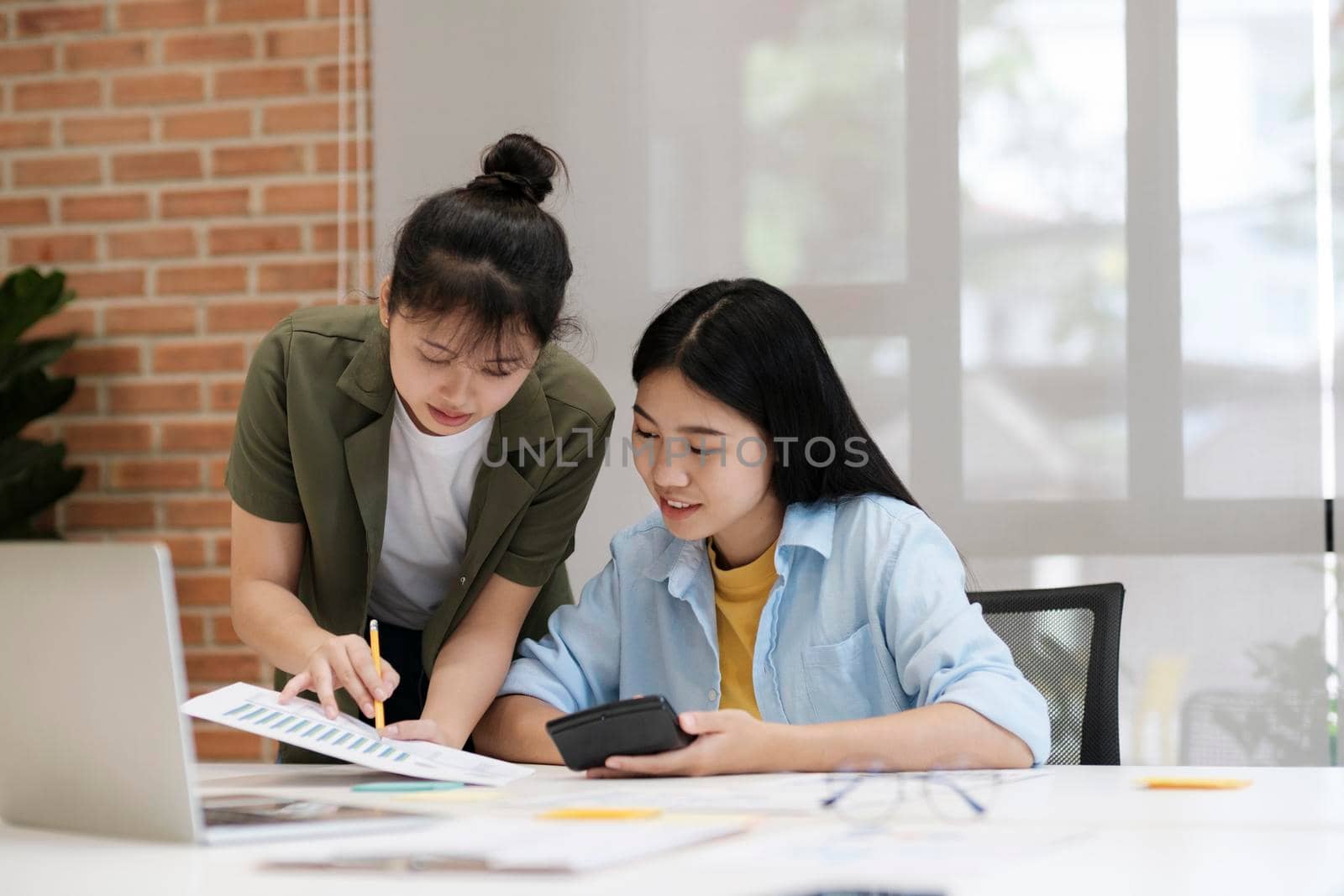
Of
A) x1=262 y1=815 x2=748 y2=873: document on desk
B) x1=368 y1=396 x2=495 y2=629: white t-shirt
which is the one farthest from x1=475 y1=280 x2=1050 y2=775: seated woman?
x1=262 y1=815 x2=748 y2=873: document on desk

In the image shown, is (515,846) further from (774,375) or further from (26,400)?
(26,400)

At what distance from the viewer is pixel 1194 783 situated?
1174 millimetres

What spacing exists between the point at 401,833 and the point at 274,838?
8cm


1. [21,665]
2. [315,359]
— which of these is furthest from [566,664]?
[21,665]

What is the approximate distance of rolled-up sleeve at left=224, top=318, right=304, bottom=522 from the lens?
63.9 inches

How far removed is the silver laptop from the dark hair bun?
76cm

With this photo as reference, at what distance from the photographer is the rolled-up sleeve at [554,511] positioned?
65.5 inches

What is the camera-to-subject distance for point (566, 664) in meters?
1.63

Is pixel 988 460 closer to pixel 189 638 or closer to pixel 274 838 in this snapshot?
pixel 189 638

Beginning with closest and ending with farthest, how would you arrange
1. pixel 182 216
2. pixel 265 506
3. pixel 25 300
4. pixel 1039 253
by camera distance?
pixel 265 506
pixel 1039 253
pixel 25 300
pixel 182 216

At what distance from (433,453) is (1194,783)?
0.93 metres

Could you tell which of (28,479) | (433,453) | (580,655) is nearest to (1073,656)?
(580,655)

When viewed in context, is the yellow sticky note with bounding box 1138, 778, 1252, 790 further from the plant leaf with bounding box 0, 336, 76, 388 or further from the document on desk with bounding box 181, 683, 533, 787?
the plant leaf with bounding box 0, 336, 76, 388

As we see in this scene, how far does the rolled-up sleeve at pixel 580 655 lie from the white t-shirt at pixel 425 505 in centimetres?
16
